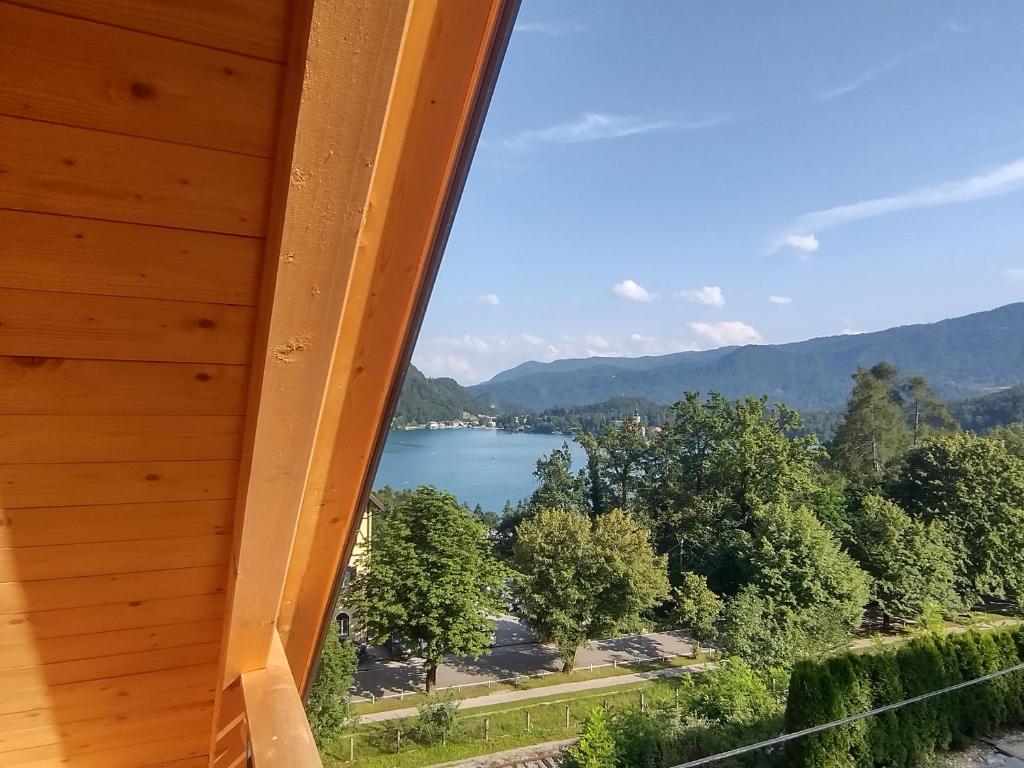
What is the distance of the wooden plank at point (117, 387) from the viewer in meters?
0.62

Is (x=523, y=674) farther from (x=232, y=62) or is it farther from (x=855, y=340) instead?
(x=855, y=340)

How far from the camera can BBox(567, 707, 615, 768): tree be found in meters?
5.11

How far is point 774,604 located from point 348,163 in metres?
11.3

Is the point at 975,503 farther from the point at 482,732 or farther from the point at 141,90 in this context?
the point at 141,90

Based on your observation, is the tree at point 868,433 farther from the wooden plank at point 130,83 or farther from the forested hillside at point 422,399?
the wooden plank at point 130,83

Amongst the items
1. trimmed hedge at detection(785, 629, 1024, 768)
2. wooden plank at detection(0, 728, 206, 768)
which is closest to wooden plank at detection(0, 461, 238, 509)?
wooden plank at detection(0, 728, 206, 768)

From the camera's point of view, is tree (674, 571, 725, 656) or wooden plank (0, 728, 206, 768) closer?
wooden plank (0, 728, 206, 768)

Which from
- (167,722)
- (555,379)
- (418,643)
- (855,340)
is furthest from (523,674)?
(855,340)

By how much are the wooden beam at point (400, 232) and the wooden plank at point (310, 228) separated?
0.06 meters

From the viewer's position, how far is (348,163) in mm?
418

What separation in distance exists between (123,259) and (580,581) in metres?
10.6

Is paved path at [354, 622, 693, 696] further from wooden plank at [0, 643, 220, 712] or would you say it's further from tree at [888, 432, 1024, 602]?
wooden plank at [0, 643, 220, 712]

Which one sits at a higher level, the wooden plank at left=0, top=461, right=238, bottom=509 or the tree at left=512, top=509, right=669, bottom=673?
the wooden plank at left=0, top=461, right=238, bottom=509

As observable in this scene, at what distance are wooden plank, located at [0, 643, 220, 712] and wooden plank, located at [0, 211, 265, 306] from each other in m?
0.90
